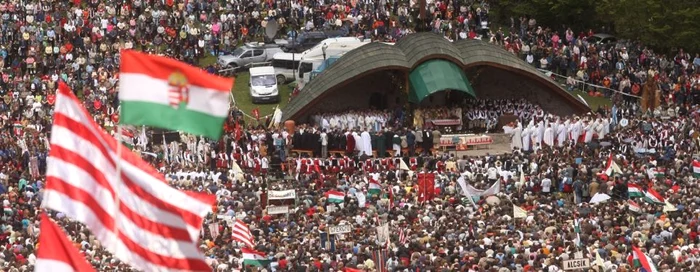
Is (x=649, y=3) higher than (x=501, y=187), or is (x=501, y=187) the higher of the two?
(x=649, y=3)

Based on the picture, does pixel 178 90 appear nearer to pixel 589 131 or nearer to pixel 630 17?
pixel 589 131

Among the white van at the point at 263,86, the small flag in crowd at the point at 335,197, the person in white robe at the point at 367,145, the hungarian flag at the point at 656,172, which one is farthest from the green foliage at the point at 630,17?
the small flag in crowd at the point at 335,197

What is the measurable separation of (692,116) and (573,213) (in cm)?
1383

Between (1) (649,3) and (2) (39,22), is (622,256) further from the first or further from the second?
(2) (39,22)

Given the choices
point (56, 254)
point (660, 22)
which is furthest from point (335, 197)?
point (56, 254)

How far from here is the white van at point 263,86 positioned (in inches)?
2724

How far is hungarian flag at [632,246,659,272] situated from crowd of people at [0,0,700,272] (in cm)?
59

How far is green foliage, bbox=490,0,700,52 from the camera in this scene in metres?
71.4

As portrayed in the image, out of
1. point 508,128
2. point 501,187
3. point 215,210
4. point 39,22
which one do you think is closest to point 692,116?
point 508,128

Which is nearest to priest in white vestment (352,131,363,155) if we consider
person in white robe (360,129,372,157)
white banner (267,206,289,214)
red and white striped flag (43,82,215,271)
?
person in white robe (360,129,372,157)

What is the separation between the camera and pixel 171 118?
2111 centimetres

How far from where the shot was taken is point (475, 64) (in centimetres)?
6525

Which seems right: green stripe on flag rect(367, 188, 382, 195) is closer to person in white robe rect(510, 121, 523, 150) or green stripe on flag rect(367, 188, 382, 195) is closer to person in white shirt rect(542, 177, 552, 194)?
person in white shirt rect(542, 177, 552, 194)

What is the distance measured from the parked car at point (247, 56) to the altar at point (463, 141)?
1451cm
